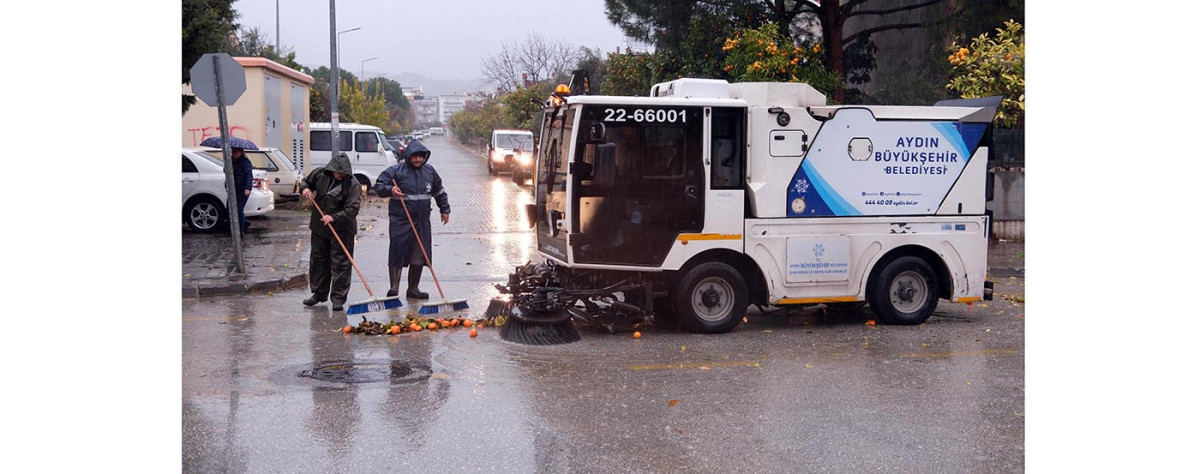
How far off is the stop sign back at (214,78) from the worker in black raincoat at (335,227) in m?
2.21

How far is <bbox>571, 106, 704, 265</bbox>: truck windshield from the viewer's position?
9.09 meters

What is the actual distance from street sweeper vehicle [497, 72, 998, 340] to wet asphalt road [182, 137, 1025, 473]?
375mm

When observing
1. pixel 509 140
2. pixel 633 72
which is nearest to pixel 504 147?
pixel 509 140

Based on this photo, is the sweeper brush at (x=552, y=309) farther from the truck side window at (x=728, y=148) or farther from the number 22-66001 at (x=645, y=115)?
the number 22-66001 at (x=645, y=115)

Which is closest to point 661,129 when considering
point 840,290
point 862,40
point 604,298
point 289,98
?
point 604,298

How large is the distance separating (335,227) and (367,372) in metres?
3.28

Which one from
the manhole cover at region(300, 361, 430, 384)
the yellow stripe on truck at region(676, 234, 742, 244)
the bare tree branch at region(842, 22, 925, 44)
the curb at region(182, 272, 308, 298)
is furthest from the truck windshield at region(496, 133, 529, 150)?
the manhole cover at region(300, 361, 430, 384)

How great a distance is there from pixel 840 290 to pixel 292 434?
17.1 feet

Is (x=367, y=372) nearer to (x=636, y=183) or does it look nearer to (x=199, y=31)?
(x=636, y=183)

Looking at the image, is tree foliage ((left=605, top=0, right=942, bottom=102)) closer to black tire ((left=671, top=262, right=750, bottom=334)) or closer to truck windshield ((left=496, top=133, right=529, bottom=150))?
black tire ((left=671, top=262, right=750, bottom=334))

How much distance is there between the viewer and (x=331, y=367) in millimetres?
8102

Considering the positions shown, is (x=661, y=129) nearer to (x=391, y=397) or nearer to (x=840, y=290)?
(x=840, y=290)

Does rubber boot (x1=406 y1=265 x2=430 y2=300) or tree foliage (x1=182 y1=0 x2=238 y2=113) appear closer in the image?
rubber boot (x1=406 y1=265 x2=430 y2=300)

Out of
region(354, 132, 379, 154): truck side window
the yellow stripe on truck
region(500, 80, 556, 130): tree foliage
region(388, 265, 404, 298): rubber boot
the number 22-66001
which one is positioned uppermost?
region(500, 80, 556, 130): tree foliage
